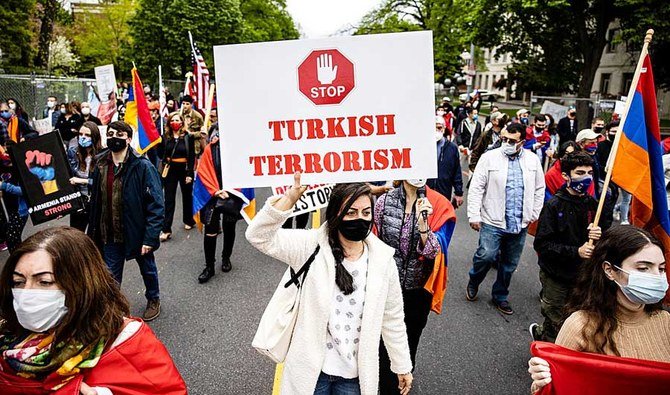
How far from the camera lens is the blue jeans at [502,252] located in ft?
16.6

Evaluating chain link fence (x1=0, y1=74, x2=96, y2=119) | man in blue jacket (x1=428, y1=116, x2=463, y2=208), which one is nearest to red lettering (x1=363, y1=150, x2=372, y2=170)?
man in blue jacket (x1=428, y1=116, x2=463, y2=208)

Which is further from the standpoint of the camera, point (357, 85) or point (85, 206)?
point (85, 206)

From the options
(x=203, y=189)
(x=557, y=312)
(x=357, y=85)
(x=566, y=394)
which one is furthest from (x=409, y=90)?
(x=203, y=189)

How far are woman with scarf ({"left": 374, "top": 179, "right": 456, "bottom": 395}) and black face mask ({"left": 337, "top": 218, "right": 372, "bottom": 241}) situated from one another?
A: 696mm

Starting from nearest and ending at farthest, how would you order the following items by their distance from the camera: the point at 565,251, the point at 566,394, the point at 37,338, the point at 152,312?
the point at 37,338 → the point at 566,394 → the point at 565,251 → the point at 152,312

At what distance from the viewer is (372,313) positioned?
243 centimetres

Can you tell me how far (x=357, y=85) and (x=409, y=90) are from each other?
27cm

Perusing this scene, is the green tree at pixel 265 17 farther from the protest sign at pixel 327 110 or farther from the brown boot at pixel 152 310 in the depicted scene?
the protest sign at pixel 327 110

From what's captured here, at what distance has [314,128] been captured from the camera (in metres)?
2.44

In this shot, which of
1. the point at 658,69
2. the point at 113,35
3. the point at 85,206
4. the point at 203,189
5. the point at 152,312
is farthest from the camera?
the point at 113,35

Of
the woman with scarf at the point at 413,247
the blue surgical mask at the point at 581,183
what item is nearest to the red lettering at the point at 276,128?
the woman with scarf at the point at 413,247

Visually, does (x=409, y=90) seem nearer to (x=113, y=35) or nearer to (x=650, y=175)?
(x=650, y=175)

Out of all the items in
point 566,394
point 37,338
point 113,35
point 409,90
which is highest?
point 113,35

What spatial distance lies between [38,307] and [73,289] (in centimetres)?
13
